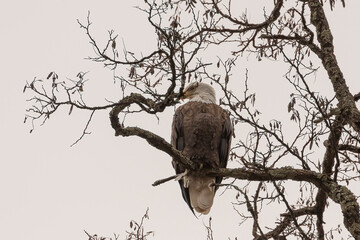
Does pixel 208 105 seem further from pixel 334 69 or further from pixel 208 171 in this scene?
pixel 334 69

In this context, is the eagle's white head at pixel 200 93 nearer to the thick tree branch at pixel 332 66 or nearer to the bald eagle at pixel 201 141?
the bald eagle at pixel 201 141

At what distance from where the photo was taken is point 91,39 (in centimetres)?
374

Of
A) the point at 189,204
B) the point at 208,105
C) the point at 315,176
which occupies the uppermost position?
the point at 208,105

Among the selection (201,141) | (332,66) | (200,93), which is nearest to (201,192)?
(201,141)

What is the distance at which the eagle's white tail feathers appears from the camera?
212 inches

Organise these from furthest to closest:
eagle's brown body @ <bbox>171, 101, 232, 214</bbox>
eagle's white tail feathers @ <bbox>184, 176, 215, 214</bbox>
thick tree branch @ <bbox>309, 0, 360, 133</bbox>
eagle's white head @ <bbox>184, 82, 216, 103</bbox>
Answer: eagle's white head @ <bbox>184, 82, 216, 103</bbox> → eagle's white tail feathers @ <bbox>184, 176, 215, 214</bbox> → eagle's brown body @ <bbox>171, 101, 232, 214</bbox> → thick tree branch @ <bbox>309, 0, 360, 133</bbox>

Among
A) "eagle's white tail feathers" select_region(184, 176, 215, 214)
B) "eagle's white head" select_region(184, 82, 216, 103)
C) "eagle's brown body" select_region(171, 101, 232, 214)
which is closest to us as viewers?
"eagle's brown body" select_region(171, 101, 232, 214)

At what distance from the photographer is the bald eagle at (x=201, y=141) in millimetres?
5234

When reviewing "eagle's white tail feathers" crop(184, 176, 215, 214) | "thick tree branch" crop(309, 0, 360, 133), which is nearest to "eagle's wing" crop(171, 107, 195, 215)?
"eagle's white tail feathers" crop(184, 176, 215, 214)

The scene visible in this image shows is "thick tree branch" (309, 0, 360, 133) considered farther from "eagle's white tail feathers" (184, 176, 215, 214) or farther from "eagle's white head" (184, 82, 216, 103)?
"eagle's white tail feathers" (184, 176, 215, 214)

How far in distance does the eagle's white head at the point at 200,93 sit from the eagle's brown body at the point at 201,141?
3.6 inches

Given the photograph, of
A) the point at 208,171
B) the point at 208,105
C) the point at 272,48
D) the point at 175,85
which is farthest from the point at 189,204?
the point at 175,85

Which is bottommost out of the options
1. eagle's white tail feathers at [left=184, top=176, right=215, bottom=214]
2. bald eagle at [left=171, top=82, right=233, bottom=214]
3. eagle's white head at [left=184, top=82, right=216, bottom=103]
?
eagle's white tail feathers at [left=184, top=176, right=215, bottom=214]

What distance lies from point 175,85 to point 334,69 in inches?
55.5
